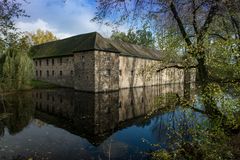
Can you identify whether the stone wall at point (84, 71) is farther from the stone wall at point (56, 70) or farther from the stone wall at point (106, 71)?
the stone wall at point (56, 70)

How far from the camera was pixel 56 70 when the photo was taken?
3478 cm

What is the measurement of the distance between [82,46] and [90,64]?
3327 millimetres

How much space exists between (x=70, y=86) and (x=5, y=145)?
23.1 m

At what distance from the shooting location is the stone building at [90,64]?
26.6m

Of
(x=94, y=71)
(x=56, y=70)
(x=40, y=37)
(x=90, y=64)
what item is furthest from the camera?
(x=40, y=37)

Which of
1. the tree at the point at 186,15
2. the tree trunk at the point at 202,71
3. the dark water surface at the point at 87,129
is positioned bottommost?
the dark water surface at the point at 87,129

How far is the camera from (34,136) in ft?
35.0

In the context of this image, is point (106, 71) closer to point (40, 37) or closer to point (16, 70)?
point (16, 70)

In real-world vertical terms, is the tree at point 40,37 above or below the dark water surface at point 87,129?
above

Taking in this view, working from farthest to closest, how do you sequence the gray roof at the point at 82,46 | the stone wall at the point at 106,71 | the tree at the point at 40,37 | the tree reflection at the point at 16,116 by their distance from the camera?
the tree at the point at 40,37
the gray roof at the point at 82,46
the stone wall at the point at 106,71
the tree reflection at the point at 16,116

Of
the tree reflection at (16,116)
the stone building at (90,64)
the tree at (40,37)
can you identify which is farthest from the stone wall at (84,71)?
the tree at (40,37)

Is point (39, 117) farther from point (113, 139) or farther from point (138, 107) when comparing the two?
point (138, 107)

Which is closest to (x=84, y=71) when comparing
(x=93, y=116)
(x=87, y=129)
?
(x=93, y=116)

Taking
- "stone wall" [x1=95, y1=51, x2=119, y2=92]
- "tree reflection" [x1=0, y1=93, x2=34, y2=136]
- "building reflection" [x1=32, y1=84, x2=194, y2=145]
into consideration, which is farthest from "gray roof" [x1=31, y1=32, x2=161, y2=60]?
"tree reflection" [x1=0, y1=93, x2=34, y2=136]
